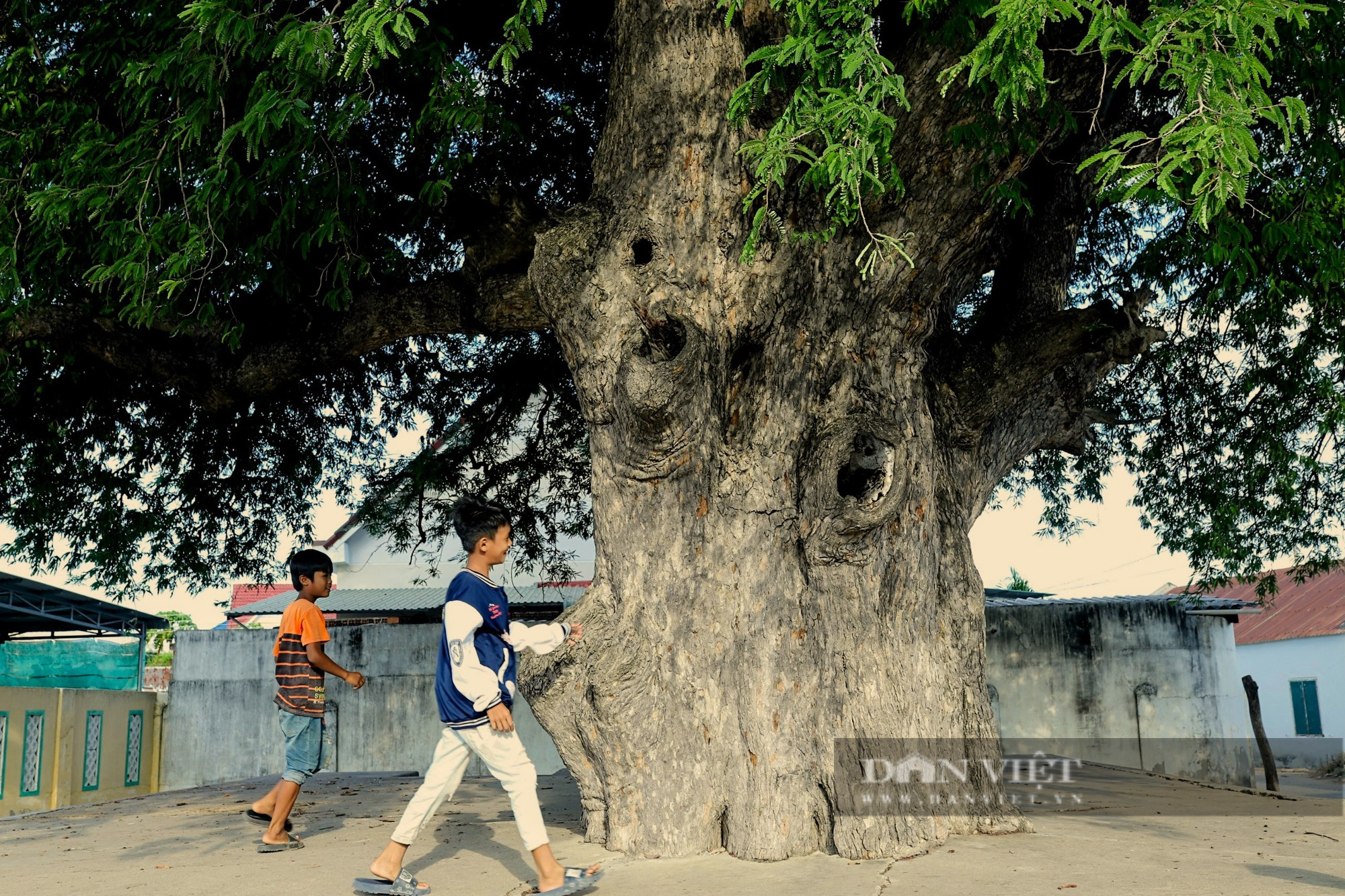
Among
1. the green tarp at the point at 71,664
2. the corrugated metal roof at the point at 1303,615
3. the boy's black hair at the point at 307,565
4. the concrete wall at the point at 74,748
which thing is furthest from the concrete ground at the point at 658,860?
the corrugated metal roof at the point at 1303,615

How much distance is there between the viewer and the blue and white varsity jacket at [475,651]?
4.50 metres

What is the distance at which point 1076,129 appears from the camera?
221 inches

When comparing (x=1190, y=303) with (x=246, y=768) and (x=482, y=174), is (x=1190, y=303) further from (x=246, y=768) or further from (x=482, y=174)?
(x=246, y=768)

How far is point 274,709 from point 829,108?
43.4ft

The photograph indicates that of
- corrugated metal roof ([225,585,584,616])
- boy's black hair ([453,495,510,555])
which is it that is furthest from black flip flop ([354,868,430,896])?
corrugated metal roof ([225,585,584,616])

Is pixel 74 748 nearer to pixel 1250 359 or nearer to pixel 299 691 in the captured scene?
pixel 299 691

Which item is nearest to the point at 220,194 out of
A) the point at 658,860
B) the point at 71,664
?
the point at 658,860

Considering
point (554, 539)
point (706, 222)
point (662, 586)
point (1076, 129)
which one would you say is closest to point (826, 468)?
point (662, 586)

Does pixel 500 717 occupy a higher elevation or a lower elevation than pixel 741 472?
lower

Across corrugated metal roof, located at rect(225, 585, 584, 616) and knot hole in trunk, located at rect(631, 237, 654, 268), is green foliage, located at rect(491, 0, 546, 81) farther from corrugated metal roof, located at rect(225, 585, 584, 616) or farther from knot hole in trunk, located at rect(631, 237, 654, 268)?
corrugated metal roof, located at rect(225, 585, 584, 616)

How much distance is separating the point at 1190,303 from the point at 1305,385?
154 centimetres

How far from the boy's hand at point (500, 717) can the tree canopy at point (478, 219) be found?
242cm

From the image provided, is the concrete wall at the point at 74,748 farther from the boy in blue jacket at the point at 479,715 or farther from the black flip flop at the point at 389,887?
the boy in blue jacket at the point at 479,715

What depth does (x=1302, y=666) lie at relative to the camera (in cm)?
3016
